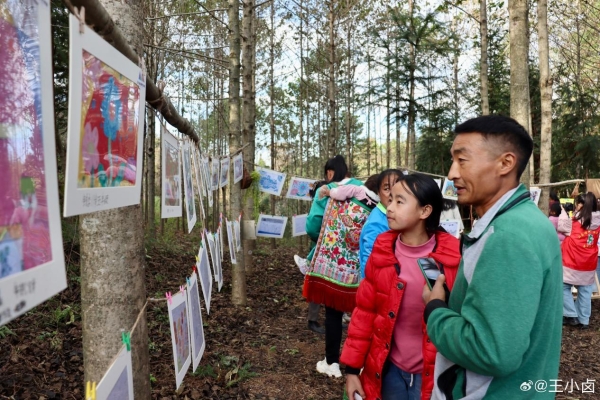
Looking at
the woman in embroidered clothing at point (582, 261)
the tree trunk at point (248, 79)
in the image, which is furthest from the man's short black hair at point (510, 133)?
the woman in embroidered clothing at point (582, 261)

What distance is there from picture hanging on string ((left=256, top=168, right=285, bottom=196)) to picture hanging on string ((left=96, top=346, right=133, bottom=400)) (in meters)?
5.84

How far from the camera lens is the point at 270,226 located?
25.0 ft

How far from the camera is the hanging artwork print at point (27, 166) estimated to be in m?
0.79

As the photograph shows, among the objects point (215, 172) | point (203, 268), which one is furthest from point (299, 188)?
point (203, 268)

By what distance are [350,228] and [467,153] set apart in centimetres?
259

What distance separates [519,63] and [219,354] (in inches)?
163

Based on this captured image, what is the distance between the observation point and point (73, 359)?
386 cm

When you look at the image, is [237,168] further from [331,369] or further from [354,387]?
[354,387]

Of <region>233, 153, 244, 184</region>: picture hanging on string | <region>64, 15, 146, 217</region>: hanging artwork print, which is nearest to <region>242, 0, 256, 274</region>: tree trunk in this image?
<region>233, 153, 244, 184</region>: picture hanging on string

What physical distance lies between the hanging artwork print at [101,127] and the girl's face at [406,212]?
1317 millimetres

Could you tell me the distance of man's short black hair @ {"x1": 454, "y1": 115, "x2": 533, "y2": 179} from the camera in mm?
1403

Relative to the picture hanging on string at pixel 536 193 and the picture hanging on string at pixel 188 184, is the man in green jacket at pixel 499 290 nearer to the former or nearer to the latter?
the picture hanging on string at pixel 188 184

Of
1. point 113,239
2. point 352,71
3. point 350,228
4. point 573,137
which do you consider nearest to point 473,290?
point 113,239

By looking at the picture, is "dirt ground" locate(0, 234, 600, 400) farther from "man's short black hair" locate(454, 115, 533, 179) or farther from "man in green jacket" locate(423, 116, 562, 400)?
"man's short black hair" locate(454, 115, 533, 179)
